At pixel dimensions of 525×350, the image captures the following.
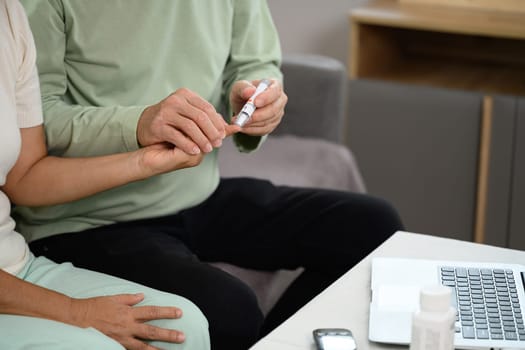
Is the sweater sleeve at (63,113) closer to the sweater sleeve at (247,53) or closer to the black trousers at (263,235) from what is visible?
the black trousers at (263,235)

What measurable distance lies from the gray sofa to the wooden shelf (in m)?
0.28

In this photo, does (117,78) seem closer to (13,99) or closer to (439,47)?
(13,99)

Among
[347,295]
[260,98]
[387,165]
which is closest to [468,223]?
[387,165]

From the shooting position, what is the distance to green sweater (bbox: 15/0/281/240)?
5.41ft

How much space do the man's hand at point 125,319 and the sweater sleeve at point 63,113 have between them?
33 cm

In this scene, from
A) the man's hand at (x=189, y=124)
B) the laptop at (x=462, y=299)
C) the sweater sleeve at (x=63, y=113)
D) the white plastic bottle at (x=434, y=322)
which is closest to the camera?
the white plastic bottle at (x=434, y=322)

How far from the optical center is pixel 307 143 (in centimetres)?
254

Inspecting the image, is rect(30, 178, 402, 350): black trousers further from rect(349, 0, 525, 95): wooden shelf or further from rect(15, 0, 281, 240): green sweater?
rect(349, 0, 525, 95): wooden shelf

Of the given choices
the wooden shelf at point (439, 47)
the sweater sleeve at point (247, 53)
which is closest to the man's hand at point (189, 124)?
the sweater sleeve at point (247, 53)

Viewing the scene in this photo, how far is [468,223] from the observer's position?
283 cm

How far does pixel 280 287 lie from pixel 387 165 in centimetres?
94

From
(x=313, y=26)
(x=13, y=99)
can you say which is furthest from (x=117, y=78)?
(x=313, y=26)

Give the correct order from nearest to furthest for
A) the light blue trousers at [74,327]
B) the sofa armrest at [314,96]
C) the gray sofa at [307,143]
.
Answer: the light blue trousers at [74,327], the gray sofa at [307,143], the sofa armrest at [314,96]

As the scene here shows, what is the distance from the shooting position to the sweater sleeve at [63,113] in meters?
1.63
